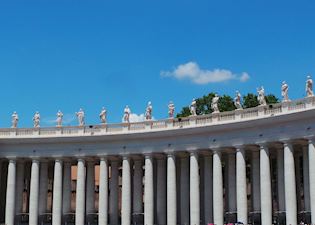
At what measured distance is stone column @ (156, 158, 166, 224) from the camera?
401 feet

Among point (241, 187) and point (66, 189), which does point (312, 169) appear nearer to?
point (241, 187)

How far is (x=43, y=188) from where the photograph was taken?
13038 cm

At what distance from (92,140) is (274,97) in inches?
2039

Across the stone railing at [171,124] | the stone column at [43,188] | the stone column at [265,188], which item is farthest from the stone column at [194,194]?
the stone column at [43,188]

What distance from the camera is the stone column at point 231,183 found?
11581 cm

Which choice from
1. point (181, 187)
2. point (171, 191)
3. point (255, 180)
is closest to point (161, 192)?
point (181, 187)

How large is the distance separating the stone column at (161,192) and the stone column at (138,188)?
3.85 m

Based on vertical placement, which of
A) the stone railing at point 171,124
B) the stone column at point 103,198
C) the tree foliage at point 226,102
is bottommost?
the stone column at point 103,198

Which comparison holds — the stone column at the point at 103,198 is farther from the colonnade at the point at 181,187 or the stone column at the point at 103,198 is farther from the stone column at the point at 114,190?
the stone column at the point at 114,190

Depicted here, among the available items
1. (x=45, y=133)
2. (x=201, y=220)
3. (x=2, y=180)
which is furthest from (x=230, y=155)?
(x=2, y=180)

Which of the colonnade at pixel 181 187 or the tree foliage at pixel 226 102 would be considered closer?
the colonnade at pixel 181 187

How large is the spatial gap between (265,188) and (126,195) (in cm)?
2755

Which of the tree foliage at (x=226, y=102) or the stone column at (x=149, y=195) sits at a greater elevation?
the tree foliage at (x=226, y=102)

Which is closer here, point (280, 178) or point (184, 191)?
point (280, 178)
